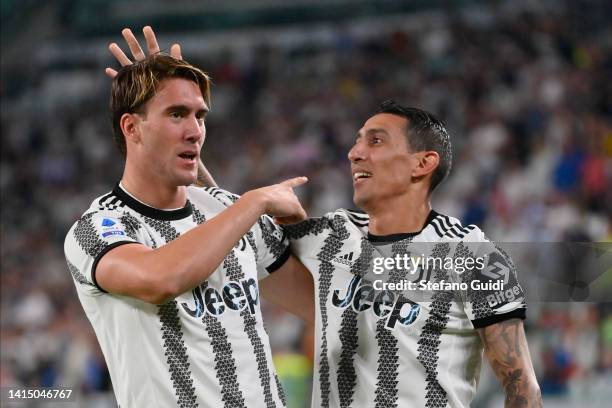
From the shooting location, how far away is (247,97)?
1369cm

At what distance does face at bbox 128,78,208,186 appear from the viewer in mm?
3221

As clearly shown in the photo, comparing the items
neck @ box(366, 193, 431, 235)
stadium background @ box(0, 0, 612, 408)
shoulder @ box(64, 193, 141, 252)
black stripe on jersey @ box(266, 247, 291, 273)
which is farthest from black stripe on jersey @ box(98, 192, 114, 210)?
stadium background @ box(0, 0, 612, 408)

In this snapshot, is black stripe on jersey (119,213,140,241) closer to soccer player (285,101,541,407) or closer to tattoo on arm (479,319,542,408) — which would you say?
soccer player (285,101,541,407)

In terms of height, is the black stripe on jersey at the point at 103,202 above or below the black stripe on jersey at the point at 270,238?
above

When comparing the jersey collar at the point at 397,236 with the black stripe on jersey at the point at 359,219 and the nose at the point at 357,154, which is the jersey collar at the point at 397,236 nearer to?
the black stripe on jersey at the point at 359,219

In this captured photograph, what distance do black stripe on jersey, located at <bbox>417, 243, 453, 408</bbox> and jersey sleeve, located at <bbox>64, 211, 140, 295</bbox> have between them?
1.05 metres

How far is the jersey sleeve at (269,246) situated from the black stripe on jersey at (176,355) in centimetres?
53

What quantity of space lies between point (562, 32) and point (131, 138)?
363 inches

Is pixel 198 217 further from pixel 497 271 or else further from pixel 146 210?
pixel 497 271

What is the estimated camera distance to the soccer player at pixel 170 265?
2.92m

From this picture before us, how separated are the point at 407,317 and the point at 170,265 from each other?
3.08 ft

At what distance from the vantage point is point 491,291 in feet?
10.8

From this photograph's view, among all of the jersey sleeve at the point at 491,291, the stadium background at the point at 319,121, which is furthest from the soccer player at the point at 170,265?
the stadium background at the point at 319,121

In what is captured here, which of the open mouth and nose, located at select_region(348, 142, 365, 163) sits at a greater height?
the open mouth
